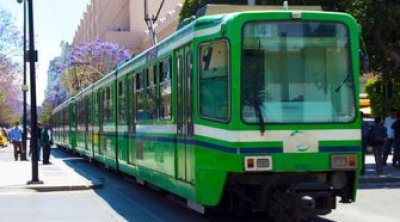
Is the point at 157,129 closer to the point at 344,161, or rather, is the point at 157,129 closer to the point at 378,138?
the point at 344,161

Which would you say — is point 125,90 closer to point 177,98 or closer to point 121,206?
point 121,206

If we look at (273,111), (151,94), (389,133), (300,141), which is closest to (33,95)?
(151,94)

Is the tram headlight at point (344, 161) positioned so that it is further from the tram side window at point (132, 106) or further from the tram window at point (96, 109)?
the tram window at point (96, 109)

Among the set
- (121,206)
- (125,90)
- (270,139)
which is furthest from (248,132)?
(125,90)

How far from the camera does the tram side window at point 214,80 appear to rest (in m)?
10.3

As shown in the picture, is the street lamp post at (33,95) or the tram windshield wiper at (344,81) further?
the street lamp post at (33,95)

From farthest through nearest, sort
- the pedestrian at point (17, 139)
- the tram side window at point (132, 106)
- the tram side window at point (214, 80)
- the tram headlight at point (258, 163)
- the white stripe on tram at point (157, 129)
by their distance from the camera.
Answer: the pedestrian at point (17, 139), the tram side window at point (132, 106), the white stripe on tram at point (157, 129), the tram side window at point (214, 80), the tram headlight at point (258, 163)

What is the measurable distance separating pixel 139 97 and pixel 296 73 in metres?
5.83

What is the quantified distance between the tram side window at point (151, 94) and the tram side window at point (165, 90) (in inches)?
20.4

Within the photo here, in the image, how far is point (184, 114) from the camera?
37.9 feet

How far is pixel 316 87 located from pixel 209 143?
1.65 m

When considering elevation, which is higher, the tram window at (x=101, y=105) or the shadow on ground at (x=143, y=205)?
the tram window at (x=101, y=105)

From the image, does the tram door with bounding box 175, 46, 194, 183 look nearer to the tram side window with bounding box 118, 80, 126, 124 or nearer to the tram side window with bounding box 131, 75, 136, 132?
the tram side window with bounding box 131, 75, 136, 132

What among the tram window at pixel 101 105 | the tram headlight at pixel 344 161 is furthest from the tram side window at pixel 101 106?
the tram headlight at pixel 344 161
